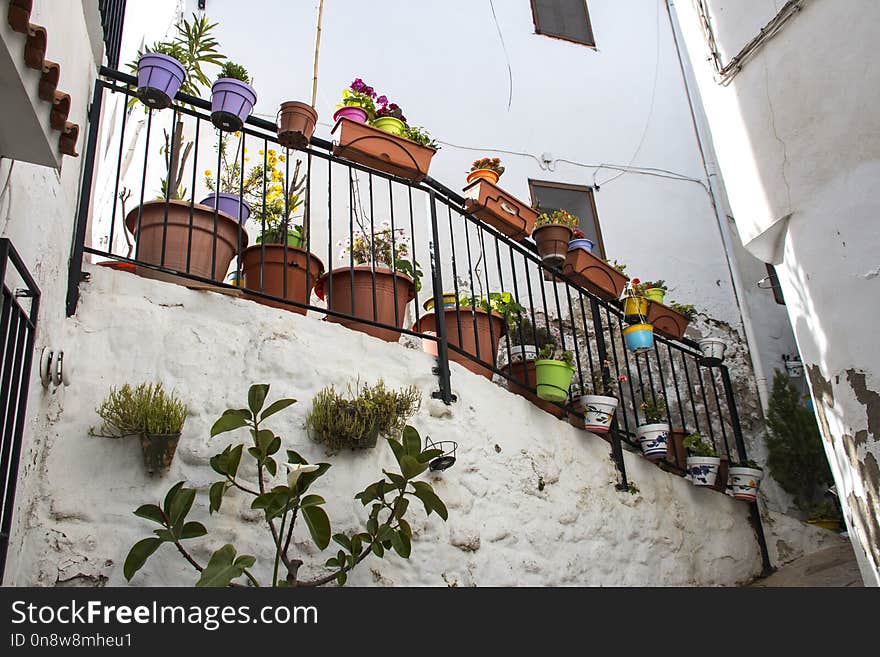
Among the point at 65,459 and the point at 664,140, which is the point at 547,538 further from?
the point at 664,140

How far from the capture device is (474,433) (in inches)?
136

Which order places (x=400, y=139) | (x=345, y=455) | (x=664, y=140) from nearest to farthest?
(x=345, y=455)
(x=400, y=139)
(x=664, y=140)

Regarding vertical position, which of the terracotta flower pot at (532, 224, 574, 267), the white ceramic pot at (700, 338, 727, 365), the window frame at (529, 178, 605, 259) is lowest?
the white ceramic pot at (700, 338, 727, 365)

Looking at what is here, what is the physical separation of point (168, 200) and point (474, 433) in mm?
1634

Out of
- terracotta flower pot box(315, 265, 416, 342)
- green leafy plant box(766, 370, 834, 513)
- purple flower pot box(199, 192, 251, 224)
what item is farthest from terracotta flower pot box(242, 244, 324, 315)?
green leafy plant box(766, 370, 834, 513)

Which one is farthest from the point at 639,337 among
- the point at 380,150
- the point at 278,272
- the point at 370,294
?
the point at 278,272

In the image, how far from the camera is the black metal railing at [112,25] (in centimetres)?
320

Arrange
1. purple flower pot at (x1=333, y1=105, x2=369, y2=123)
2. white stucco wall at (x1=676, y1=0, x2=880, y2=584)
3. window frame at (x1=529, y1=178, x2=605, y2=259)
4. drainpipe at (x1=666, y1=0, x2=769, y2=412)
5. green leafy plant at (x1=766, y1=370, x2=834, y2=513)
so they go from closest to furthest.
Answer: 1. white stucco wall at (x1=676, y1=0, x2=880, y2=584)
2. purple flower pot at (x1=333, y1=105, x2=369, y2=123)
3. green leafy plant at (x1=766, y1=370, x2=834, y2=513)
4. drainpipe at (x1=666, y1=0, x2=769, y2=412)
5. window frame at (x1=529, y1=178, x2=605, y2=259)

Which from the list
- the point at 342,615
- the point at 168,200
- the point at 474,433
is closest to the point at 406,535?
the point at 474,433

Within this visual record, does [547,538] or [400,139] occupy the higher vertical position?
[400,139]

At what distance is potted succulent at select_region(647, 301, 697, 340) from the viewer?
17.1ft

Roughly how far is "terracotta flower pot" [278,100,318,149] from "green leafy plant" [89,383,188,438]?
155 centimetres

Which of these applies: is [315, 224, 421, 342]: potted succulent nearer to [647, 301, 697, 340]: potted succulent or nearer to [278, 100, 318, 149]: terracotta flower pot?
[278, 100, 318, 149]: terracotta flower pot

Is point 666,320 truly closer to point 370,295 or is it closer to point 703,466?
point 703,466
